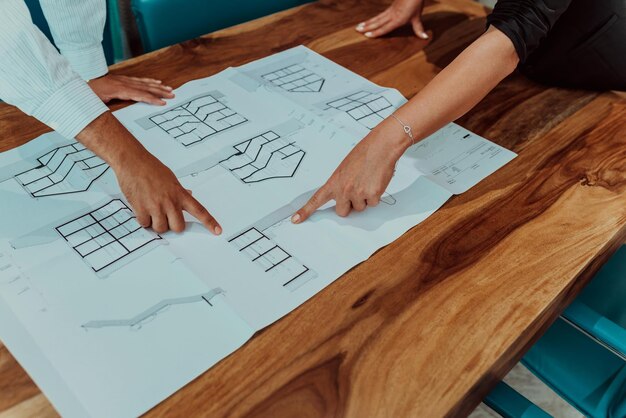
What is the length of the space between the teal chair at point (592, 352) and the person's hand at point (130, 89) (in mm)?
798

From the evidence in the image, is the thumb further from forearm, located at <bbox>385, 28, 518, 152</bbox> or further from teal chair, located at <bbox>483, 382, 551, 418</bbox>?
teal chair, located at <bbox>483, 382, 551, 418</bbox>

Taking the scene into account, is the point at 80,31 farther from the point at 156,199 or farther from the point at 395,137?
the point at 395,137

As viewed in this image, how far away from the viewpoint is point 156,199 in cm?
78

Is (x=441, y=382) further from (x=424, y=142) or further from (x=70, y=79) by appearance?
(x=70, y=79)

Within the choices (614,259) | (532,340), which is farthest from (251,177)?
(614,259)

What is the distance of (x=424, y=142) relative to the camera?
1.04 meters

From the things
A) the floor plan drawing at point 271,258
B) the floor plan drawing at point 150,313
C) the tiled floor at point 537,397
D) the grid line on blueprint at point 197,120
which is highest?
the grid line on blueprint at point 197,120

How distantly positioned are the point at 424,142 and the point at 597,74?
422 mm

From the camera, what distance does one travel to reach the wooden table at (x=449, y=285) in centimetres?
63

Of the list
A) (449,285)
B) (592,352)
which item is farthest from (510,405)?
(592,352)

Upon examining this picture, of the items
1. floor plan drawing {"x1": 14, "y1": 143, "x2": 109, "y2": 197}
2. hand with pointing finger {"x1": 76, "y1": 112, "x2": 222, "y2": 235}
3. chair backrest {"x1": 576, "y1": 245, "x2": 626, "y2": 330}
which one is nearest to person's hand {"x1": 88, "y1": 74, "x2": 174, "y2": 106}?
floor plan drawing {"x1": 14, "y1": 143, "x2": 109, "y2": 197}

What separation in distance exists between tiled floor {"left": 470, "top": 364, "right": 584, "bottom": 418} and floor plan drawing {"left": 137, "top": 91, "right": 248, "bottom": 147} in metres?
0.93

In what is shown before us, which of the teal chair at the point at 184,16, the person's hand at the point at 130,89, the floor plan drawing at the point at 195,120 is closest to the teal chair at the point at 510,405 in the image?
the floor plan drawing at the point at 195,120

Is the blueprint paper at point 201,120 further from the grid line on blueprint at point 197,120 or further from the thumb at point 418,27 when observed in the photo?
the thumb at point 418,27
